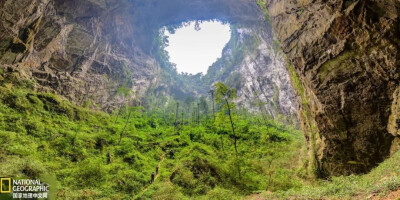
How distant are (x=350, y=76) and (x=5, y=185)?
19437mm

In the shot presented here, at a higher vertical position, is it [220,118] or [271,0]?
[271,0]

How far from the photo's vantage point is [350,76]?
1389cm

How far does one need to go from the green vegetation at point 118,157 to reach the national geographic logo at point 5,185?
2.90 ft

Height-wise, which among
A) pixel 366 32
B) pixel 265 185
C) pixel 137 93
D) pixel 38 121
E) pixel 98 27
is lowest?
pixel 265 185

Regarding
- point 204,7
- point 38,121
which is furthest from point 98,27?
point 38,121

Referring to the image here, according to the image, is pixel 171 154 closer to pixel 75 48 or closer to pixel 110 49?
pixel 75 48

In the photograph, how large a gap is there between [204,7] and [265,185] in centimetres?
5067

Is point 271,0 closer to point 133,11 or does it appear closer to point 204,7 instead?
point 204,7

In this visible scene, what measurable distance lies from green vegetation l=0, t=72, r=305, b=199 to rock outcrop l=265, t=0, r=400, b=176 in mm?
4068

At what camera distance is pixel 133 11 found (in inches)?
2130

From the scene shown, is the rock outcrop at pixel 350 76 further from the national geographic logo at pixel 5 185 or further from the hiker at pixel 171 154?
the national geographic logo at pixel 5 185

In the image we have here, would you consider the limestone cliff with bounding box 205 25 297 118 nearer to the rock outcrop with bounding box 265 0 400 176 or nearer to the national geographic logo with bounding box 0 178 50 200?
the rock outcrop with bounding box 265 0 400 176

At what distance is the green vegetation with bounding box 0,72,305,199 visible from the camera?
45.0ft

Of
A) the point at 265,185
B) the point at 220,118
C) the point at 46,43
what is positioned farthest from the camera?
the point at 46,43
